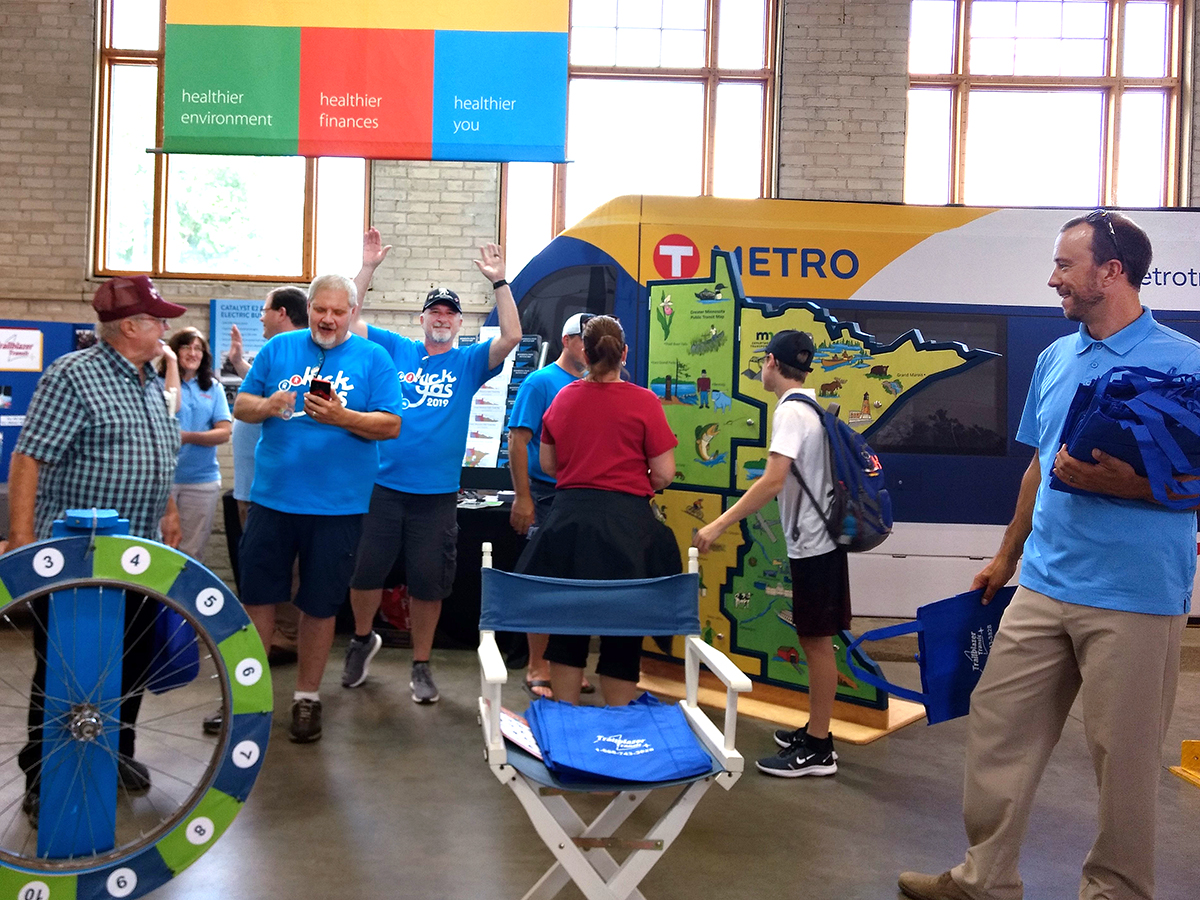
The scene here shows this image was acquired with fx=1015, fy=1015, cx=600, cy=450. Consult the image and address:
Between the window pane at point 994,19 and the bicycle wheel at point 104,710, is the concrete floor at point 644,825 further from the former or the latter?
the window pane at point 994,19

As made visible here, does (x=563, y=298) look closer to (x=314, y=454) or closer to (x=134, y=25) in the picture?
(x=314, y=454)

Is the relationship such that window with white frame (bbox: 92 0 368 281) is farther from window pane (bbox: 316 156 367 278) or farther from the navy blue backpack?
the navy blue backpack

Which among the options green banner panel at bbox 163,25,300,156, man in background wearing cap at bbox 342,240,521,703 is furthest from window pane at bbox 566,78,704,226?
man in background wearing cap at bbox 342,240,521,703

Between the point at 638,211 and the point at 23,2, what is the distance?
205 inches

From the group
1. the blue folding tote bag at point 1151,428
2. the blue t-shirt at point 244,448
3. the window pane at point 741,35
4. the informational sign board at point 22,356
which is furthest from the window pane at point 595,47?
the blue folding tote bag at point 1151,428

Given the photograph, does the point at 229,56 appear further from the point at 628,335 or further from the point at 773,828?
the point at 773,828

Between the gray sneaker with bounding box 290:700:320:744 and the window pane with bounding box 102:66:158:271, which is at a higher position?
the window pane with bounding box 102:66:158:271

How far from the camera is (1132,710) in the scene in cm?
215

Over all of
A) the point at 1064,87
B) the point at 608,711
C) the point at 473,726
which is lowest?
the point at 473,726

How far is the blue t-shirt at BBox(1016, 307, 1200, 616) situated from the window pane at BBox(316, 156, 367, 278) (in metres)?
6.07

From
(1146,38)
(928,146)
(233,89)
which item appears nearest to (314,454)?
(233,89)

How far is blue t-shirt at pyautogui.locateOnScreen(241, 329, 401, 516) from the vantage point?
3477 mm

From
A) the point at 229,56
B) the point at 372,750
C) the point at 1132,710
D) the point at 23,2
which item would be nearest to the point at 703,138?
A: the point at 229,56

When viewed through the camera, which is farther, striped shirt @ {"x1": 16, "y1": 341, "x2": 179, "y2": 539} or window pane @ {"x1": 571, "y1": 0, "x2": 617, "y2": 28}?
window pane @ {"x1": 571, "y1": 0, "x2": 617, "y2": 28}
